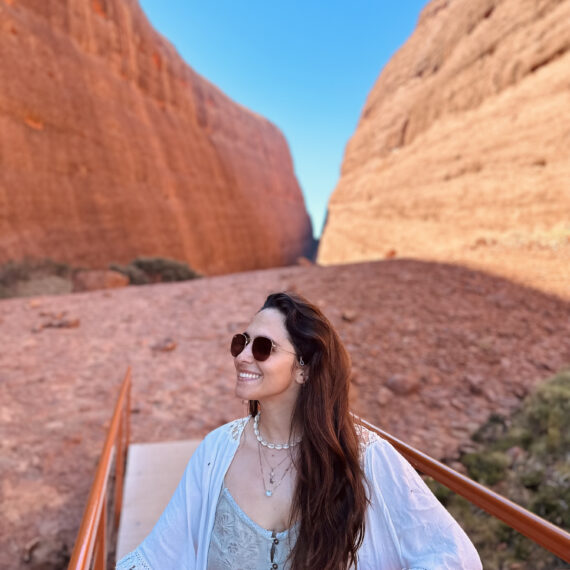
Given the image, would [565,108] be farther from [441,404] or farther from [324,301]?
[441,404]

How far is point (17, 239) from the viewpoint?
14.6 metres

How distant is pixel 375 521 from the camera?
46.3 inches

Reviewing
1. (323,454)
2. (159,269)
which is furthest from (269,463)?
(159,269)

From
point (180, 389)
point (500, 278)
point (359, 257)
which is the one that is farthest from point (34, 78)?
point (500, 278)

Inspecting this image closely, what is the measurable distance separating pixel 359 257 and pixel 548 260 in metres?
11.7

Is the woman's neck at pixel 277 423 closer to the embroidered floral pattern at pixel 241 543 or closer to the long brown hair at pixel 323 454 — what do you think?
the long brown hair at pixel 323 454

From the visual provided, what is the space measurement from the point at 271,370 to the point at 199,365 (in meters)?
5.49

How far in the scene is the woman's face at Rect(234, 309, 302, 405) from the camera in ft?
4.28

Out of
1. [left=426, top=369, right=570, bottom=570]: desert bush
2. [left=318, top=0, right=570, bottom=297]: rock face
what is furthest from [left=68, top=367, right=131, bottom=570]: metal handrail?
[left=318, top=0, right=570, bottom=297]: rock face

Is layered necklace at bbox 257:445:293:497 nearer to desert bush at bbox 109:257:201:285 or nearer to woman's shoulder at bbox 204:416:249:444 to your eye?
woman's shoulder at bbox 204:416:249:444

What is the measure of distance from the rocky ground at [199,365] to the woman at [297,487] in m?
2.61

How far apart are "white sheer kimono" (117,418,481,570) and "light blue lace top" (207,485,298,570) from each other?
0.04m

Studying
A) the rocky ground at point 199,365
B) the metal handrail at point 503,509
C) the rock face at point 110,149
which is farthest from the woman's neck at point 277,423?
the rock face at point 110,149

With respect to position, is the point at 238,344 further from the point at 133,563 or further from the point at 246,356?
the point at 133,563
